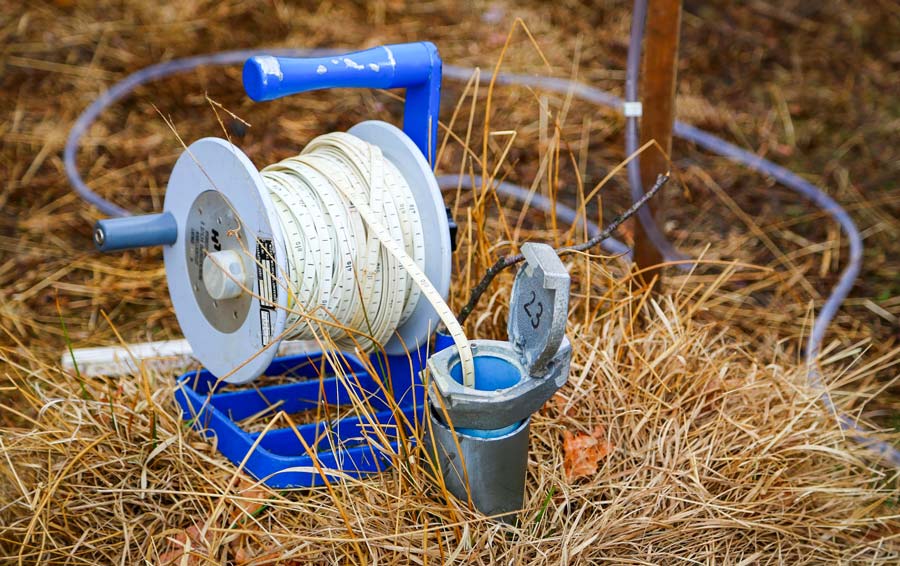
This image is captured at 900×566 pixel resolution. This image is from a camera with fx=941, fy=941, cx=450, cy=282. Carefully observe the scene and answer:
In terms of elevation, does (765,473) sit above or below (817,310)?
above

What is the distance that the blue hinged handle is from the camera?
6.08 feet

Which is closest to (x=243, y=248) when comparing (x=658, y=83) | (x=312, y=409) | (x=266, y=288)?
(x=266, y=288)

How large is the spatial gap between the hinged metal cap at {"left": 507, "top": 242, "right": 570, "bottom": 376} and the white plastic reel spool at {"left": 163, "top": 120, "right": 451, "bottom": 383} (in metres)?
0.23

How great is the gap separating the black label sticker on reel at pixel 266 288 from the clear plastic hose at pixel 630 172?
101cm

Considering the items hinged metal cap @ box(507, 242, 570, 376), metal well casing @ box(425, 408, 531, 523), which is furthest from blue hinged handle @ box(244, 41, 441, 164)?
metal well casing @ box(425, 408, 531, 523)

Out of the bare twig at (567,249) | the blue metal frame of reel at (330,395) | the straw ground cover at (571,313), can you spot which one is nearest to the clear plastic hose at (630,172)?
the straw ground cover at (571,313)

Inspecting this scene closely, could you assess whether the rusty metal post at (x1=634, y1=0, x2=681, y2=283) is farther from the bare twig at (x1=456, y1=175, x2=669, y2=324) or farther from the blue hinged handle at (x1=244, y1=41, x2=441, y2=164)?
the blue hinged handle at (x1=244, y1=41, x2=441, y2=164)

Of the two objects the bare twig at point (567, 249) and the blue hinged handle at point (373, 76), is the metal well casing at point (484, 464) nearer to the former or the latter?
the bare twig at point (567, 249)

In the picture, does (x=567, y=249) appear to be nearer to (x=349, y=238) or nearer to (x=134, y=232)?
(x=349, y=238)

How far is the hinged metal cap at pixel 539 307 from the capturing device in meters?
1.64

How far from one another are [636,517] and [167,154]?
2.61 metres

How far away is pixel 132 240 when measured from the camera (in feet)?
6.72

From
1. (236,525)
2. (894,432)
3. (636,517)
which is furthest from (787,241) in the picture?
(236,525)

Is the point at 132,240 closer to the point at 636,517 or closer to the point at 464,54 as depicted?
the point at 636,517
